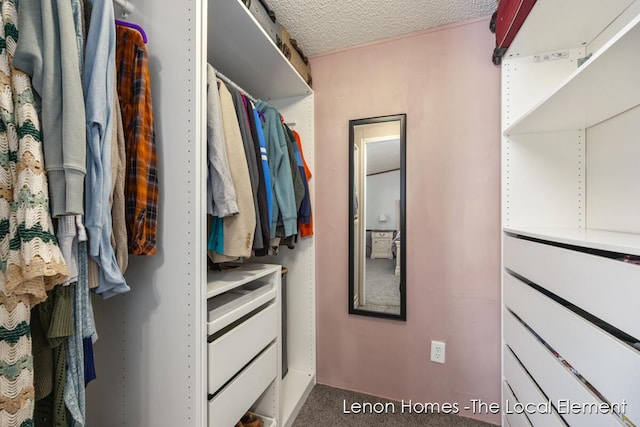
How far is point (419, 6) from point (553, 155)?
3.18 ft

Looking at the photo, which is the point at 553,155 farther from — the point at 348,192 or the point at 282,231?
the point at 282,231

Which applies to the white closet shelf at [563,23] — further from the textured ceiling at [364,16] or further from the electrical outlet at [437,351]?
the electrical outlet at [437,351]

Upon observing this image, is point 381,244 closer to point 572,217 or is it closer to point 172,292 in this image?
point 572,217

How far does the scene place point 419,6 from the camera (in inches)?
51.5

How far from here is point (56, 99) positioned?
0.55 meters

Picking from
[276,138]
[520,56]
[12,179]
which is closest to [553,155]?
[520,56]

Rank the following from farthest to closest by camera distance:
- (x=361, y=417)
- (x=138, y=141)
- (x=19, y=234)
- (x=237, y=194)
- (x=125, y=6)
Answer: (x=361, y=417) < (x=237, y=194) < (x=125, y=6) < (x=138, y=141) < (x=19, y=234)

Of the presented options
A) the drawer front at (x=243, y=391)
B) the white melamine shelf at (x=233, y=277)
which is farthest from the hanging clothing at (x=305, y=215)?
the drawer front at (x=243, y=391)

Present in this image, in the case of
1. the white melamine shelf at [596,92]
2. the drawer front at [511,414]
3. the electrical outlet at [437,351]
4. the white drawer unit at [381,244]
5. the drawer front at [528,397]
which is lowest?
the drawer front at [511,414]

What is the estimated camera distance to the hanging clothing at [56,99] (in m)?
0.54

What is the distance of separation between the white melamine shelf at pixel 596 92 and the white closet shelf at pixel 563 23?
1.20ft

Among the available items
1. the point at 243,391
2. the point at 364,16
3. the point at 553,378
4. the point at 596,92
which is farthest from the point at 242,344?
the point at 364,16

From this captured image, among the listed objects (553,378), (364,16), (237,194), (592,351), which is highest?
(364,16)

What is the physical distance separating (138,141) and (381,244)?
128cm
